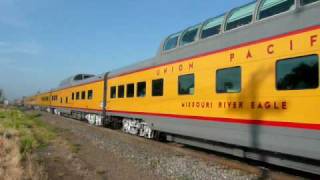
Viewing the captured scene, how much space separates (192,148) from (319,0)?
7052 mm

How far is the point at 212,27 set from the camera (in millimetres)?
11539

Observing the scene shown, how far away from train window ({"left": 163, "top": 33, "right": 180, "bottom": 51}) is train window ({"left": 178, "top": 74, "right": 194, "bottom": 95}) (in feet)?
5.01

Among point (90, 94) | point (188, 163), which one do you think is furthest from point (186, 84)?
point (90, 94)

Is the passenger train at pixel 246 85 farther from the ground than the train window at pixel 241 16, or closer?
closer

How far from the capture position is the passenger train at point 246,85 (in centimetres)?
793

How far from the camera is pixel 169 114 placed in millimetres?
13266

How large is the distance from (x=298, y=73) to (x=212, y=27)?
3886 millimetres

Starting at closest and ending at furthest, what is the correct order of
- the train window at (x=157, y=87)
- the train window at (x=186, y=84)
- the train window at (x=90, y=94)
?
the train window at (x=186, y=84), the train window at (x=157, y=87), the train window at (x=90, y=94)

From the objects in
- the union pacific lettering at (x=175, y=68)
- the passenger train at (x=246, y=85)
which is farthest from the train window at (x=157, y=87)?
the union pacific lettering at (x=175, y=68)

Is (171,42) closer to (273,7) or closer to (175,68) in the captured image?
(175,68)

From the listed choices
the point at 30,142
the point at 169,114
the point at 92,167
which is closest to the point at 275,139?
the point at 92,167

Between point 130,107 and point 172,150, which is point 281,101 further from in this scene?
point 130,107

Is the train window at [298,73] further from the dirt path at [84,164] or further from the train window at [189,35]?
the train window at [189,35]

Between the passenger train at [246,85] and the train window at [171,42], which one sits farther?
the train window at [171,42]
